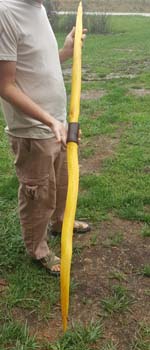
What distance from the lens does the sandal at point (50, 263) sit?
330cm

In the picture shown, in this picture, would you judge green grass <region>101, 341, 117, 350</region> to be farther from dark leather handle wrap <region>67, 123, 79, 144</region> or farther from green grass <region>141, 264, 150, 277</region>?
dark leather handle wrap <region>67, 123, 79, 144</region>

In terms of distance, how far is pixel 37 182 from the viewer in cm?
301

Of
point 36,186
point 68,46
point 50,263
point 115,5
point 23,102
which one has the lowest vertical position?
point 50,263

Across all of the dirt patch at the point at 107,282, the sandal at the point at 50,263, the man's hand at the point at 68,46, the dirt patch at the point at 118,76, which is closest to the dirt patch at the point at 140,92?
the dirt patch at the point at 118,76

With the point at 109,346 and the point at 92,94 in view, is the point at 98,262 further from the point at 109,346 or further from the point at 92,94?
the point at 92,94

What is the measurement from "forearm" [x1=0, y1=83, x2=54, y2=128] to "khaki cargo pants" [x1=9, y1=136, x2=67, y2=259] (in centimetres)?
36

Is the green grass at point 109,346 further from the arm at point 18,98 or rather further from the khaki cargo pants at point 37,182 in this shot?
the arm at point 18,98

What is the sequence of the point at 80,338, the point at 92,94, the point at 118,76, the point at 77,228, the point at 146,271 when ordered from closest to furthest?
the point at 80,338, the point at 146,271, the point at 77,228, the point at 92,94, the point at 118,76

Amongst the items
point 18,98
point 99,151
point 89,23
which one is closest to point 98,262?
point 18,98

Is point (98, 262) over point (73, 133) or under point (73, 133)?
under

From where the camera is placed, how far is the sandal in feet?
10.8

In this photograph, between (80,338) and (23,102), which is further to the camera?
(80,338)

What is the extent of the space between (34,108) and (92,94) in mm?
6246

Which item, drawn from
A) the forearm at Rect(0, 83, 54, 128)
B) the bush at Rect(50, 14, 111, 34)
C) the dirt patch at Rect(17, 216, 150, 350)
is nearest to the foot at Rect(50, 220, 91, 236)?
the dirt patch at Rect(17, 216, 150, 350)
